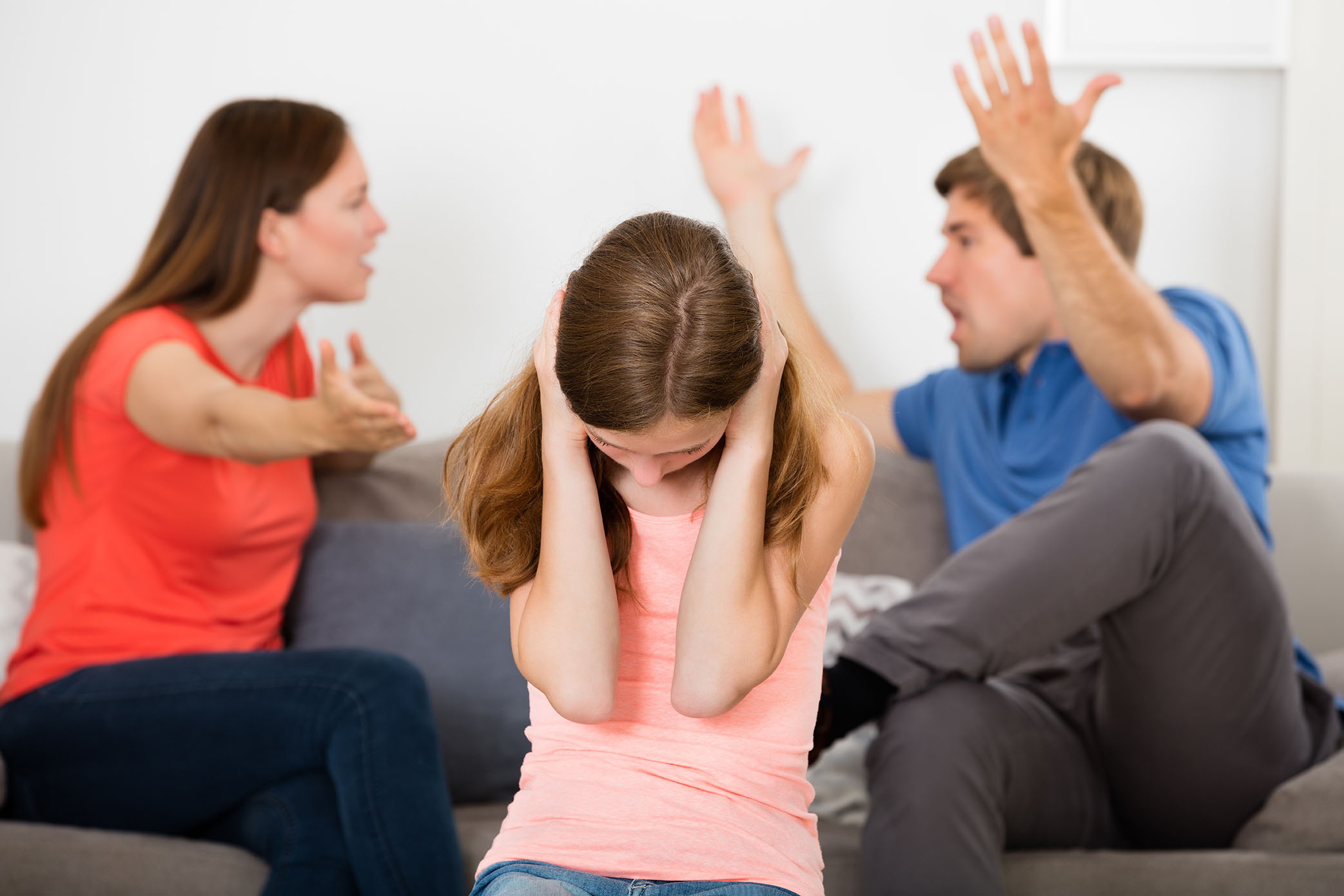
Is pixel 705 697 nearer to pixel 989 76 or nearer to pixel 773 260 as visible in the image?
pixel 989 76

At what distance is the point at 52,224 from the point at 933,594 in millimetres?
1741

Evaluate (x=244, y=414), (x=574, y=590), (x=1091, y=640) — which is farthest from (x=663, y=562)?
(x=1091, y=640)

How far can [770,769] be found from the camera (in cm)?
99

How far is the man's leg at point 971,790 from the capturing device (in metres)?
1.25

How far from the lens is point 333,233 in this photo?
177 centimetres

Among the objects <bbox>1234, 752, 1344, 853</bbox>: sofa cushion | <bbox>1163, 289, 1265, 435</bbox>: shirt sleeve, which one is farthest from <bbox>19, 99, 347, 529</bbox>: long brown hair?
<bbox>1234, 752, 1344, 853</bbox>: sofa cushion

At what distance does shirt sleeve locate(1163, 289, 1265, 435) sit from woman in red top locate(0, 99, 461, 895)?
117 cm

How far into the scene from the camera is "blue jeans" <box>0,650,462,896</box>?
1.37 meters

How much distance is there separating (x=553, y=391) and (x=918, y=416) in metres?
1.18

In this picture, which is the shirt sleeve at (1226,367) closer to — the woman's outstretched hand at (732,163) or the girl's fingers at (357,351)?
the woman's outstretched hand at (732,163)

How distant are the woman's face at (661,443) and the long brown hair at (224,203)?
987 millimetres

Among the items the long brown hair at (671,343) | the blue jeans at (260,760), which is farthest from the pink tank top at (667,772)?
the blue jeans at (260,760)

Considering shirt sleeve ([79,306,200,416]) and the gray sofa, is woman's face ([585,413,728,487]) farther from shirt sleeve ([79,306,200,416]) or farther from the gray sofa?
shirt sleeve ([79,306,200,416])

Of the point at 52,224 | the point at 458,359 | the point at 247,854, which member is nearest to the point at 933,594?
the point at 247,854
